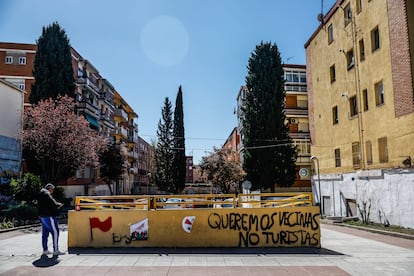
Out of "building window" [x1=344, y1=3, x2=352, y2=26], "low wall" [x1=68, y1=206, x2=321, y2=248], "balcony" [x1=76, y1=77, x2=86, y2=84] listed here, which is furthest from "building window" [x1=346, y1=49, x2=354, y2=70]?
"balcony" [x1=76, y1=77, x2=86, y2=84]

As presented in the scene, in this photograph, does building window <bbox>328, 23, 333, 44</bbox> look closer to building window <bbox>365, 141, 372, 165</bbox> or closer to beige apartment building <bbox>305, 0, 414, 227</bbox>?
beige apartment building <bbox>305, 0, 414, 227</bbox>

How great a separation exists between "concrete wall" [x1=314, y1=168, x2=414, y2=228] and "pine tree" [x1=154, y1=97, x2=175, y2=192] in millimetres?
30255

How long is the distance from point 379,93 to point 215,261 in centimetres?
1424

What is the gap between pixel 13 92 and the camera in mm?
24719

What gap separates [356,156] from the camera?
20.5m

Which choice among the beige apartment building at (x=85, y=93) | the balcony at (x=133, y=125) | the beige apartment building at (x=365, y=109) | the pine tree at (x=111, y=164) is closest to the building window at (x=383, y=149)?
the beige apartment building at (x=365, y=109)

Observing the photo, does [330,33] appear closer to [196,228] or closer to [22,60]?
[196,228]

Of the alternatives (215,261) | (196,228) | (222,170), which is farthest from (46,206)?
(222,170)

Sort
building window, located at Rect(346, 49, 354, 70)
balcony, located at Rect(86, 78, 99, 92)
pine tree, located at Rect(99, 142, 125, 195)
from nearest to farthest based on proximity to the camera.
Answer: building window, located at Rect(346, 49, 354, 70)
pine tree, located at Rect(99, 142, 125, 195)
balcony, located at Rect(86, 78, 99, 92)

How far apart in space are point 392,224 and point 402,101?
5.72 meters

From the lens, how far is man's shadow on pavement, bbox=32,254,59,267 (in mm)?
8305

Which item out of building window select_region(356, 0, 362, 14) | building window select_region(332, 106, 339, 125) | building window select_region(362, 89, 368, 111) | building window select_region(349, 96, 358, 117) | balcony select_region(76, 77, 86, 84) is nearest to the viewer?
building window select_region(362, 89, 368, 111)

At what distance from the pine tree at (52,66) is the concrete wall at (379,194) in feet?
83.3

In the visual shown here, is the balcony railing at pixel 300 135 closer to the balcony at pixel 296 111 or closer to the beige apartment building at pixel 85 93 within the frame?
the balcony at pixel 296 111
